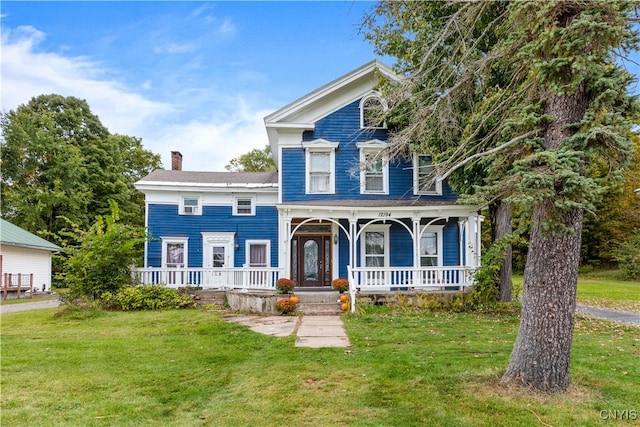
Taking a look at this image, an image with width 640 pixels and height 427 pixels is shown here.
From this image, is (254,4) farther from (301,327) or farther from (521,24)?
(301,327)

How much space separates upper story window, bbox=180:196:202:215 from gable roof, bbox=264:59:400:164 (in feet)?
16.8

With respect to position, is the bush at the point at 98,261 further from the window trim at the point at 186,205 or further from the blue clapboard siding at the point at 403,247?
the blue clapboard siding at the point at 403,247

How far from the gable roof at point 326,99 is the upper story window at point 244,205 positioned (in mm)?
3934

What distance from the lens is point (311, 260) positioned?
1402 cm

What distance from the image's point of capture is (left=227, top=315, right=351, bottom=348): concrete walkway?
7113 mm

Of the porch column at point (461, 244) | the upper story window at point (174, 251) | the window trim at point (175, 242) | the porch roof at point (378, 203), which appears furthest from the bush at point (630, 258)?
the upper story window at point (174, 251)

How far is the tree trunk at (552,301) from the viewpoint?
4312 millimetres

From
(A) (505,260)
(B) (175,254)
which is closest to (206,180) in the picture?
(B) (175,254)

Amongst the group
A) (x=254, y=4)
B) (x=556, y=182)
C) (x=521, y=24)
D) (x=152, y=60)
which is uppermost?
(x=152, y=60)

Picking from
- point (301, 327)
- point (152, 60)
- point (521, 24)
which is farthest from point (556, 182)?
point (152, 60)

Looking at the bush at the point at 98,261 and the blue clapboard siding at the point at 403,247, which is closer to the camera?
the bush at the point at 98,261

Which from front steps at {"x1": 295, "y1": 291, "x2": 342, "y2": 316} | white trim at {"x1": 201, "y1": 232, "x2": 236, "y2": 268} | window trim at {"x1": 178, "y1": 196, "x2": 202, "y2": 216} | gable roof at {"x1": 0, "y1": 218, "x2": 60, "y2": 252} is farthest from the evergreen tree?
gable roof at {"x1": 0, "y1": 218, "x2": 60, "y2": 252}

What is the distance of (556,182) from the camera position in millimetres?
4125

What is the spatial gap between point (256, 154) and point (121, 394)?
34.9m
